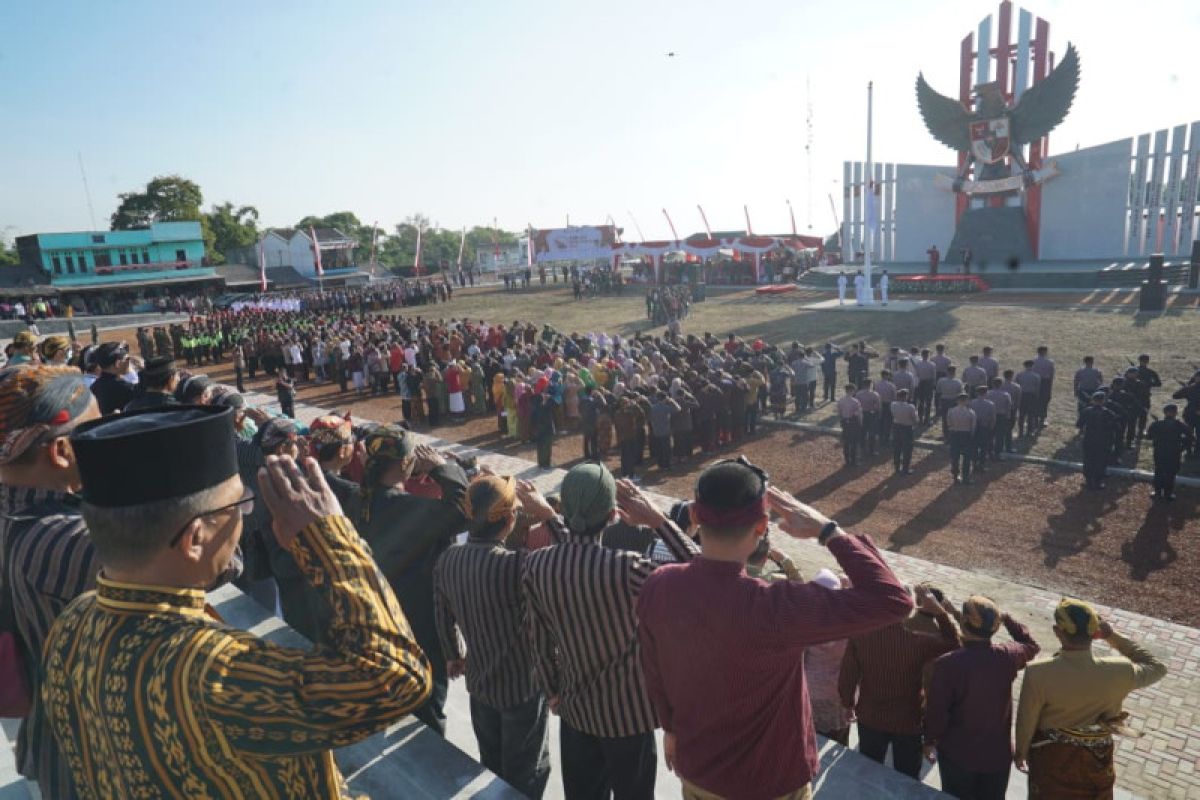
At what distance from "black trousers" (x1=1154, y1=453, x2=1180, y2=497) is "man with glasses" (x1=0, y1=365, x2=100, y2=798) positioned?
1126cm

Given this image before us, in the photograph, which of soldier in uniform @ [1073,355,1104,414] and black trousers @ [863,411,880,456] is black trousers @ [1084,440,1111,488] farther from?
black trousers @ [863,411,880,456]

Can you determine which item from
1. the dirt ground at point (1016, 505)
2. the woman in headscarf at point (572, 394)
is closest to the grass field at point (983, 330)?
the dirt ground at point (1016, 505)

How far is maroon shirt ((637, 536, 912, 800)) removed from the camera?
6.44ft

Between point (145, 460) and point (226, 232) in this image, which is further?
point (226, 232)

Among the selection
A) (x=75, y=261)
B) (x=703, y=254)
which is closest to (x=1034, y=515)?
(x=703, y=254)

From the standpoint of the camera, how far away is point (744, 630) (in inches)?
80.2

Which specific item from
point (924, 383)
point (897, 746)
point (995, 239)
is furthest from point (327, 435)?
point (995, 239)

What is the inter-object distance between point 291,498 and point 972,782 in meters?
3.66

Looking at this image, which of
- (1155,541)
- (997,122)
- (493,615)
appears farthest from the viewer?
(997,122)

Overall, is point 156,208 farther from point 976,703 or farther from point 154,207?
point 976,703

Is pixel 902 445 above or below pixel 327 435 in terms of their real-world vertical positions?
below

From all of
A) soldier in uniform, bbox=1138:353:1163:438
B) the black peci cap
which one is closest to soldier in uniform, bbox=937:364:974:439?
soldier in uniform, bbox=1138:353:1163:438

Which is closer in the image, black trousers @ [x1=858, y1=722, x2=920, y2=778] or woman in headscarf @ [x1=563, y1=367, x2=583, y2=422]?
black trousers @ [x1=858, y1=722, x2=920, y2=778]

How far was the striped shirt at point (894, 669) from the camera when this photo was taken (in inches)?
146
